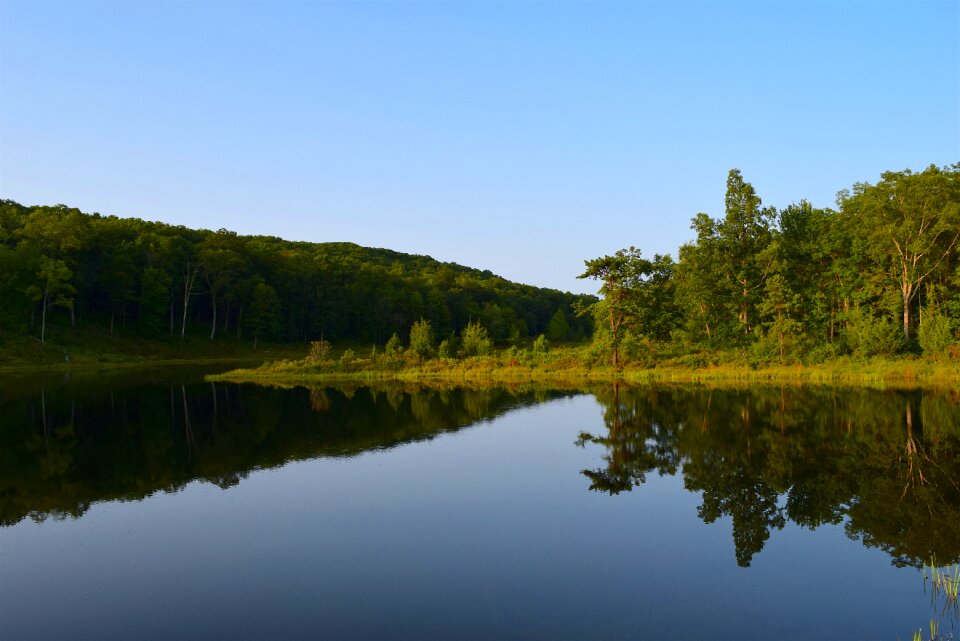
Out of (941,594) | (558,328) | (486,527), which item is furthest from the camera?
(558,328)

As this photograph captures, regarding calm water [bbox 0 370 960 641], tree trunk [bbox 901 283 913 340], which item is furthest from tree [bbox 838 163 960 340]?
calm water [bbox 0 370 960 641]

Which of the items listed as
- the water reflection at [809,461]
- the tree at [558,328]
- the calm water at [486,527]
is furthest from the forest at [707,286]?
the tree at [558,328]

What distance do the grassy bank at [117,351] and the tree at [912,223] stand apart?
222ft

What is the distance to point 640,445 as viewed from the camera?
872 inches

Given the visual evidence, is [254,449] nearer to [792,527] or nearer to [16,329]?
[792,527]

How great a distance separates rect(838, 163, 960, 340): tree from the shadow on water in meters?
21.0

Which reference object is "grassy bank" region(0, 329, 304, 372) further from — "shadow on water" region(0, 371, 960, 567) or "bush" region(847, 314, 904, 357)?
"bush" region(847, 314, 904, 357)

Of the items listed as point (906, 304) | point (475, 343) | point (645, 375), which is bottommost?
point (645, 375)

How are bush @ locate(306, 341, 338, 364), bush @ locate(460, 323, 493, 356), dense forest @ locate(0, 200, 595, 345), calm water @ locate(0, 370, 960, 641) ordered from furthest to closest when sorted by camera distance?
dense forest @ locate(0, 200, 595, 345), bush @ locate(460, 323, 493, 356), bush @ locate(306, 341, 338, 364), calm water @ locate(0, 370, 960, 641)

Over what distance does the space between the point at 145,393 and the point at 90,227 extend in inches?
2419

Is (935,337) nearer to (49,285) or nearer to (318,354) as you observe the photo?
(318,354)

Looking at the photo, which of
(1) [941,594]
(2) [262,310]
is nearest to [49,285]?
(2) [262,310]

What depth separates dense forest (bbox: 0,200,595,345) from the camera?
241 feet

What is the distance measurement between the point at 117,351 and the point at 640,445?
7378 cm
